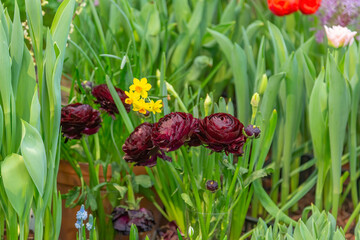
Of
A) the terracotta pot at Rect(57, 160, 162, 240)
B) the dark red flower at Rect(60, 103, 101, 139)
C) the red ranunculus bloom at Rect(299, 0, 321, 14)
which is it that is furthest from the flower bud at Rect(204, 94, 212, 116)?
the red ranunculus bloom at Rect(299, 0, 321, 14)

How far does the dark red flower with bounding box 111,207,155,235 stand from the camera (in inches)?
46.9

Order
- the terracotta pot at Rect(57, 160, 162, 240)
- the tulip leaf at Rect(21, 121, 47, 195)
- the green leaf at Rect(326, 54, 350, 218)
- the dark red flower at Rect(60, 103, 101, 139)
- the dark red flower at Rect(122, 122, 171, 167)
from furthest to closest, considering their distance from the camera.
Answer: the terracotta pot at Rect(57, 160, 162, 240)
the green leaf at Rect(326, 54, 350, 218)
the dark red flower at Rect(60, 103, 101, 139)
the dark red flower at Rect(122, 122, 171, 167)
the tulip leaf at Rect(21, 121, 47, 195)

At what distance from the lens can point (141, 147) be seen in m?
1.01

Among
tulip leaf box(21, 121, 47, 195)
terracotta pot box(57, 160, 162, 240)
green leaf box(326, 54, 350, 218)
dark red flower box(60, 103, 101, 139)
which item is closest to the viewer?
tulip leaf box(21, 121, 47, 195)

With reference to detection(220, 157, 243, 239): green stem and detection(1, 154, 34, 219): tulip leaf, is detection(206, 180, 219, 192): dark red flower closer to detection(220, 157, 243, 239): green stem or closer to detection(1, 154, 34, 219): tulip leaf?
detection(220, 157, 243, 239): green stem

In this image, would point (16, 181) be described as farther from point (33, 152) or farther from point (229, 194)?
point (229, 194)

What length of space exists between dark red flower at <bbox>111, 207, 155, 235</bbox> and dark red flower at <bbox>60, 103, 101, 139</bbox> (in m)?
0.18

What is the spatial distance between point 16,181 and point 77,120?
0.70 ft

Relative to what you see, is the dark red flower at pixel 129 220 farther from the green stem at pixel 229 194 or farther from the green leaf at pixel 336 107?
the green leaf at pixel 336 107

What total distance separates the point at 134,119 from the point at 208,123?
339mm

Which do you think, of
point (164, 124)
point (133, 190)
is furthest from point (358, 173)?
point (164, 124)

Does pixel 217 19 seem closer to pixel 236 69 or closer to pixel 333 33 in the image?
pixel 236 69

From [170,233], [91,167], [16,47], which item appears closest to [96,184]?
[91,167]

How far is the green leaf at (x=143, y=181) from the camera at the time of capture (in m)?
1.29
